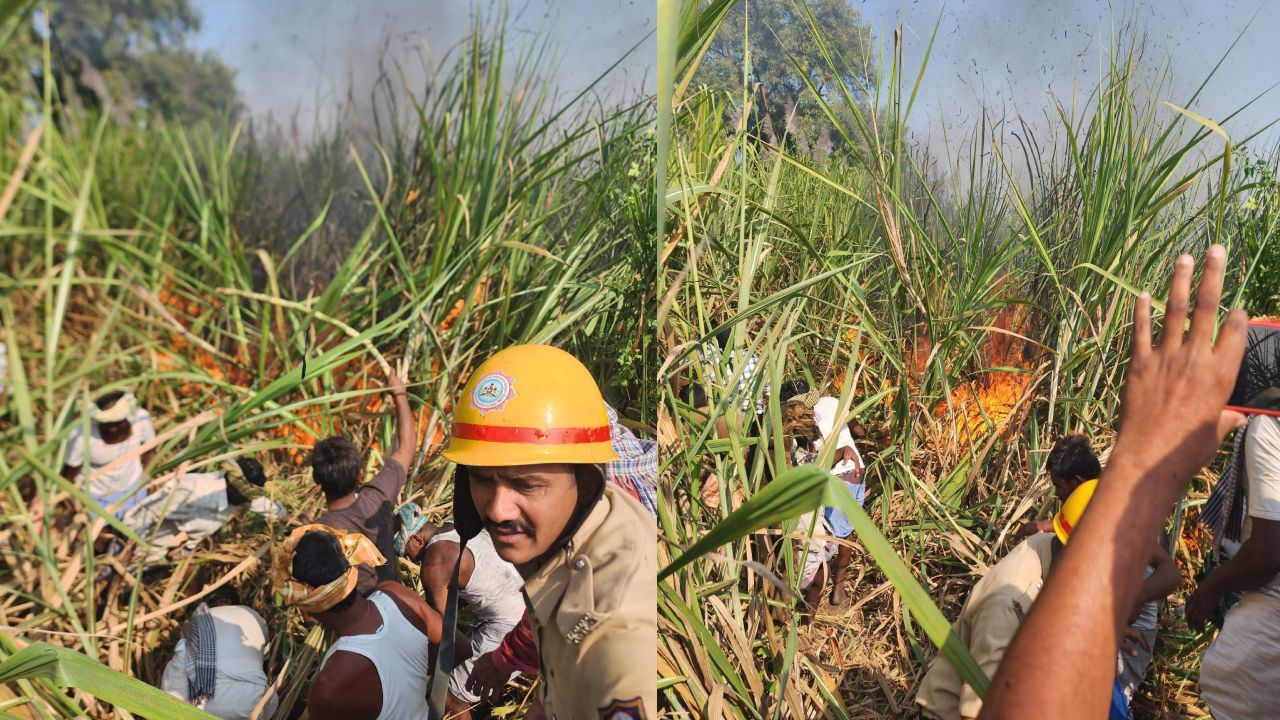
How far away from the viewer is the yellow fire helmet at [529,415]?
1.54 meters

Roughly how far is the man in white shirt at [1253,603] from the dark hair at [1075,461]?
512 mm

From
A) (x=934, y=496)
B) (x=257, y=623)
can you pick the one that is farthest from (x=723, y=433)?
(x=257, y=623)

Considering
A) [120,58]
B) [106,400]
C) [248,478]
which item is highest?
[120,58]

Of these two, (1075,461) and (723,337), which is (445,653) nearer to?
(723,337)

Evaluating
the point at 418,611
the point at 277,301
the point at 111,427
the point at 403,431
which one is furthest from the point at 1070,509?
the point at 111,427

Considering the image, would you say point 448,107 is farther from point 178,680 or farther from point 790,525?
point 790,525

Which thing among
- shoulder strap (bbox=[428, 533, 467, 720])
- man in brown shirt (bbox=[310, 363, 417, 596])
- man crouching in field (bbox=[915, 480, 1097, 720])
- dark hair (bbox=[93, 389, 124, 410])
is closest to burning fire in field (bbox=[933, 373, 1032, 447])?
man crouching in field (bbox=[915, 480, 1097, 720])

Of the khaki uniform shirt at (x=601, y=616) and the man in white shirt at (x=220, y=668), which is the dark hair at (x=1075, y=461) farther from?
the man in white shirt at (x=220, y=668)

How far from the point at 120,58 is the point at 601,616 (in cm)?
403

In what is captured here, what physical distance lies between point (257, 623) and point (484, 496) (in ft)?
5.84

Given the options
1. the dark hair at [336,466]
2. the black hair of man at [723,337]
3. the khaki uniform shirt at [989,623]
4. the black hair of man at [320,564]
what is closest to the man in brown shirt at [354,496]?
the dark hair at [336,466]

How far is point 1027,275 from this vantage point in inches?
73.3

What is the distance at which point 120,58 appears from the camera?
12.8 ft

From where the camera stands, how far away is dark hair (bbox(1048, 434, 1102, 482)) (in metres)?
1.88
